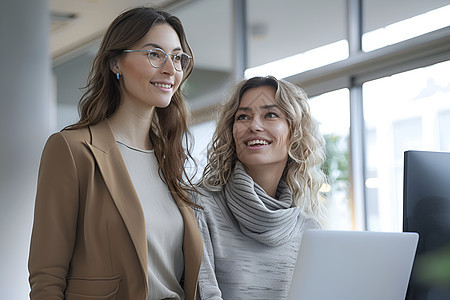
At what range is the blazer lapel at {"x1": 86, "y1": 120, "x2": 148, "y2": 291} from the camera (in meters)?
1.71

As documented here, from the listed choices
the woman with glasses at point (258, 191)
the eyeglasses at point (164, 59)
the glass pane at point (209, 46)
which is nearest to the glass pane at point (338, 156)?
the glass pane at point (209, 46)

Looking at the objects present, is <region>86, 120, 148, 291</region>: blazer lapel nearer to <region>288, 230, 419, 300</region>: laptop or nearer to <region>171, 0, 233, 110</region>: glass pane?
<region>288, 230, 419, 300</region>: laptop

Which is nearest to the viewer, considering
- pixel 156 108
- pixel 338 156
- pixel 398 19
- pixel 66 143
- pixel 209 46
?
pixel 66 143

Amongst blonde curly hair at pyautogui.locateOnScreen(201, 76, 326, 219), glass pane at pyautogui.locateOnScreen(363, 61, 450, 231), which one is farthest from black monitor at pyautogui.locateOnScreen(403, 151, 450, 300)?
glass pane at pyautogui.locateOnScreen(363, 61, 450, 231)

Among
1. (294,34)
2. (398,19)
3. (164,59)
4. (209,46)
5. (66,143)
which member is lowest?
(66,143)

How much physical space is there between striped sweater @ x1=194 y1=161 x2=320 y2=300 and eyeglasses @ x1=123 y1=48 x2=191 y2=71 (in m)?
0.45

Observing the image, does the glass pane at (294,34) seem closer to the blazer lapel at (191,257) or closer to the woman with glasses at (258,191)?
the woman with glasses at (258,191)

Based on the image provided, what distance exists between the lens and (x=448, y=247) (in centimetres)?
144

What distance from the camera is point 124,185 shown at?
1.77 metres

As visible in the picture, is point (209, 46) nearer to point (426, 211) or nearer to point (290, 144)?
point (290, 144)

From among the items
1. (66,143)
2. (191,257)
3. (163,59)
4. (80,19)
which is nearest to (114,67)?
(163,59)

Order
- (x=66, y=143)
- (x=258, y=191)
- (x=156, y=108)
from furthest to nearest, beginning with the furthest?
(x=258, y=191) → (x=156, y=108) → (x=66, y=143)

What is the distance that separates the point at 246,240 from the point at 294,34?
278 cm

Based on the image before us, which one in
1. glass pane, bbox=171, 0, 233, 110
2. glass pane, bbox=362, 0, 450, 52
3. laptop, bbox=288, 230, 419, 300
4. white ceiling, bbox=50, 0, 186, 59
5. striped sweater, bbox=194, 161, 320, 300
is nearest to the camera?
laptop, bbox=288, 230, 419, 300
